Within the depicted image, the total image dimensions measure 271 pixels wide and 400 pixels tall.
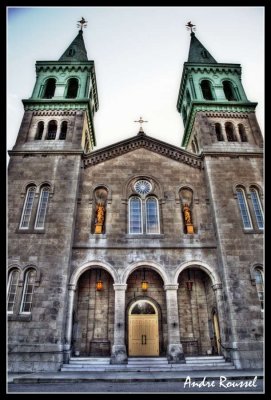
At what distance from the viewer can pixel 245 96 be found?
21.1 meters

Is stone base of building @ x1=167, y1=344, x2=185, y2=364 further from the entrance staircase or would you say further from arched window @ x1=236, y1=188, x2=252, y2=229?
arched window @ x1=236, y1=188, x2=252, y2=229

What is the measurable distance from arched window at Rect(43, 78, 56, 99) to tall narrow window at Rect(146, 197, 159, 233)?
12.2 meters

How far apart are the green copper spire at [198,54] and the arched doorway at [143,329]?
20334 millimetres

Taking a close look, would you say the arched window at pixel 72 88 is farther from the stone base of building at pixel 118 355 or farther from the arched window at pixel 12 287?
the stone base of building at pixel 118 355

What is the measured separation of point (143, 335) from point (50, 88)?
1955cm

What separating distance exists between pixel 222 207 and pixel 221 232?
1.67 meters

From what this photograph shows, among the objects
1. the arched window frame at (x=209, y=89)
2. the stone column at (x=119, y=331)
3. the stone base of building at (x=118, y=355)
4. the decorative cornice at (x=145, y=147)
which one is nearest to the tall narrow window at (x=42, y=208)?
the decorative cornice at (x=145, y=147)

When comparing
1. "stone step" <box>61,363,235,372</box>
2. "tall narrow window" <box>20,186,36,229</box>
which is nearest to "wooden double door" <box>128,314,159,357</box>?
"stone step" <box>61,363,235,372</box>

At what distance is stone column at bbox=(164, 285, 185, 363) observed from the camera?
1287 cm

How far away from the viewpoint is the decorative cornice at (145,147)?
18.0 m

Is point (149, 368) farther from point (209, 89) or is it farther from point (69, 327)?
point (209, 89)

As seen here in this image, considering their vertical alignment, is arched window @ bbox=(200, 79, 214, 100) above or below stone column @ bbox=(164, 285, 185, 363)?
above
